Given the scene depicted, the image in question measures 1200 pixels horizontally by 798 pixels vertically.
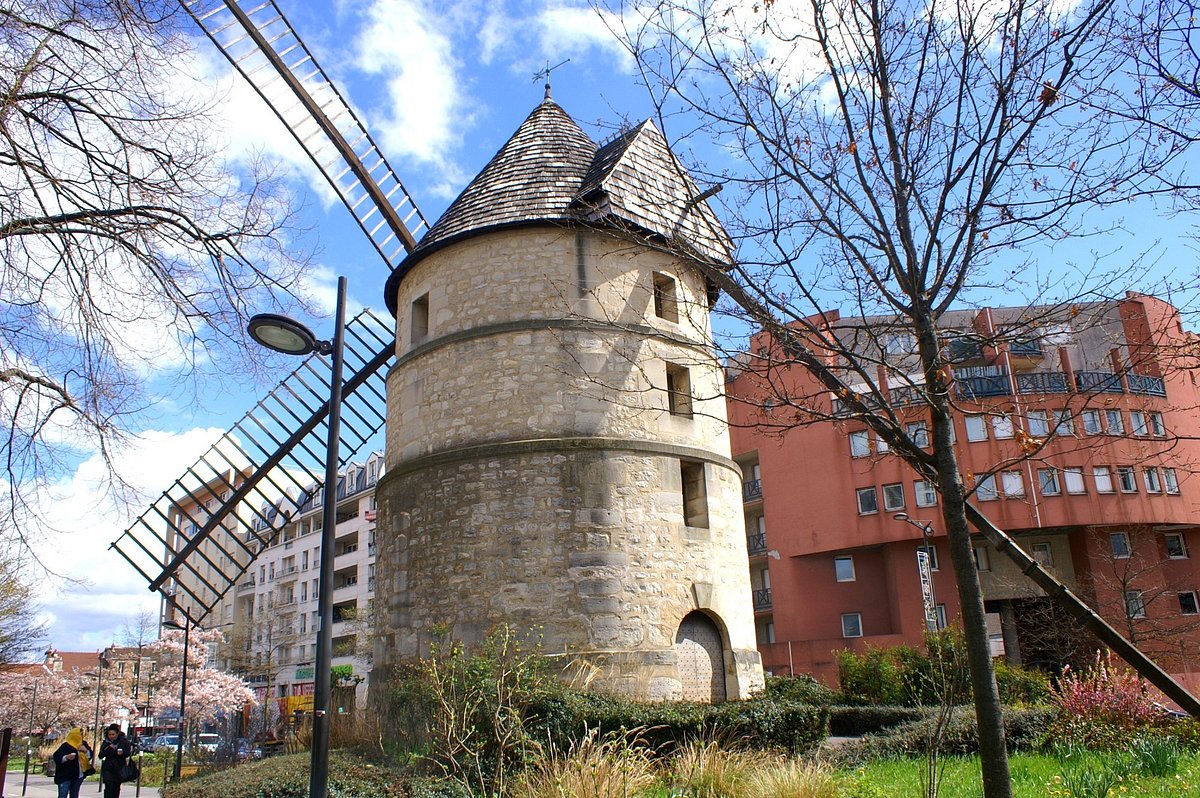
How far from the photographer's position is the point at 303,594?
60.6 metres

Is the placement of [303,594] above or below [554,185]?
below

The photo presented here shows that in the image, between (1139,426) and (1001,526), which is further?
(1001,526)

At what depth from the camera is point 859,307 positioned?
6645mm

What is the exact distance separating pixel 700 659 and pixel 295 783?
5.67m

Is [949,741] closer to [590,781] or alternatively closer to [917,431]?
[590,781]

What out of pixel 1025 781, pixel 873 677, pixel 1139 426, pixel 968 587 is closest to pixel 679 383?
pixel 1025 781

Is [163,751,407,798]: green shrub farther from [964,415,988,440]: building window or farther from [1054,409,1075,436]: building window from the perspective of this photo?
[964,415,988,440]: building window

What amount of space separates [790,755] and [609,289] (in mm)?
7008

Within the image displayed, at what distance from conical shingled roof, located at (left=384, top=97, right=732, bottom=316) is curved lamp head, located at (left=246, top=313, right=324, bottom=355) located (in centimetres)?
592

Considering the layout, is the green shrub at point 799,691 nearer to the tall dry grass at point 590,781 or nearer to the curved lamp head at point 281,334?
the tall dry grass at point 590,781

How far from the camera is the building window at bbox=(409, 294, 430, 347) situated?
14.9 meters

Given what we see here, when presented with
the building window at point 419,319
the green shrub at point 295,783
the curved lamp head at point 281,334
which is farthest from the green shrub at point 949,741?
the building window at point 419,319

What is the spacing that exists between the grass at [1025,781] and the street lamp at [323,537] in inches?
167

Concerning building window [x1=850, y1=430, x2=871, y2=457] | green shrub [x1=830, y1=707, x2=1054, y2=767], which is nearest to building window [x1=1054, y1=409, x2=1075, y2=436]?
green shrub [x1=830, y1=707, x2=1054, y2=767]
